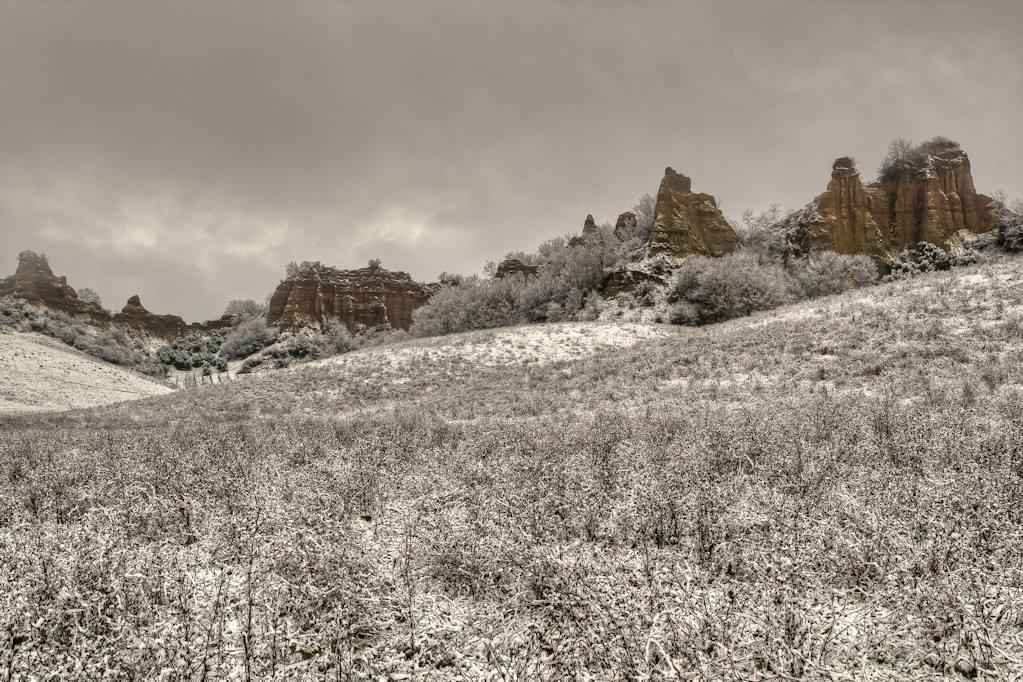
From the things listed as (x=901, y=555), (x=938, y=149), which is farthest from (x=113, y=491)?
(x=938, y=149)

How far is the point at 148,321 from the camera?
88875 mm

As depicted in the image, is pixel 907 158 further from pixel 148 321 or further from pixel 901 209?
pixel 148 321

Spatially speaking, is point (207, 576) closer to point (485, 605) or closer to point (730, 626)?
point (485, 605)

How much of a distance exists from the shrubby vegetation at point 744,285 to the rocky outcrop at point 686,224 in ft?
21.6

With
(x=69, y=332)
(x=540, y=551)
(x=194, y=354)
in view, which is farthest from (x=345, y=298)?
(x=540, y=551)

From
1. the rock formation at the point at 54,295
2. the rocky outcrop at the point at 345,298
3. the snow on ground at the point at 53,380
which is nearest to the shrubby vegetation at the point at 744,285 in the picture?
the snow on ground at the point at 53,380

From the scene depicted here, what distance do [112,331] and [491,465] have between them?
94.5 m

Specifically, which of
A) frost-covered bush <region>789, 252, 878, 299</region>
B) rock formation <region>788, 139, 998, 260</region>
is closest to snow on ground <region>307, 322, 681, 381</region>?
frost-covered bush <region>789, 252, 878, 299</region>

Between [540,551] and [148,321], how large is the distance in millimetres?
107743

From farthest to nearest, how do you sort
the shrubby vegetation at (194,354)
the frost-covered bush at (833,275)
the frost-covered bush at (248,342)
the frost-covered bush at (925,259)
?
the frost-covered bush at (248,342) < the shrubby vegetation at (194,354) < the frost-covered bush at (925,259) < the frost-covered bush at (833,275)

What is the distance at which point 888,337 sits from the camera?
53.0 feet

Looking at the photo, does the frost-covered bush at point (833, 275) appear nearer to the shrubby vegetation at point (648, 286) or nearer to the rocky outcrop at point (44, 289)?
the shrubby vegetation at point (648, 286)

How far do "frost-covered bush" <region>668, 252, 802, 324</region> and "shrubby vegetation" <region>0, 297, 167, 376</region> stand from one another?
6034 cm

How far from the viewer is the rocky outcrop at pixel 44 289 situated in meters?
72.5
